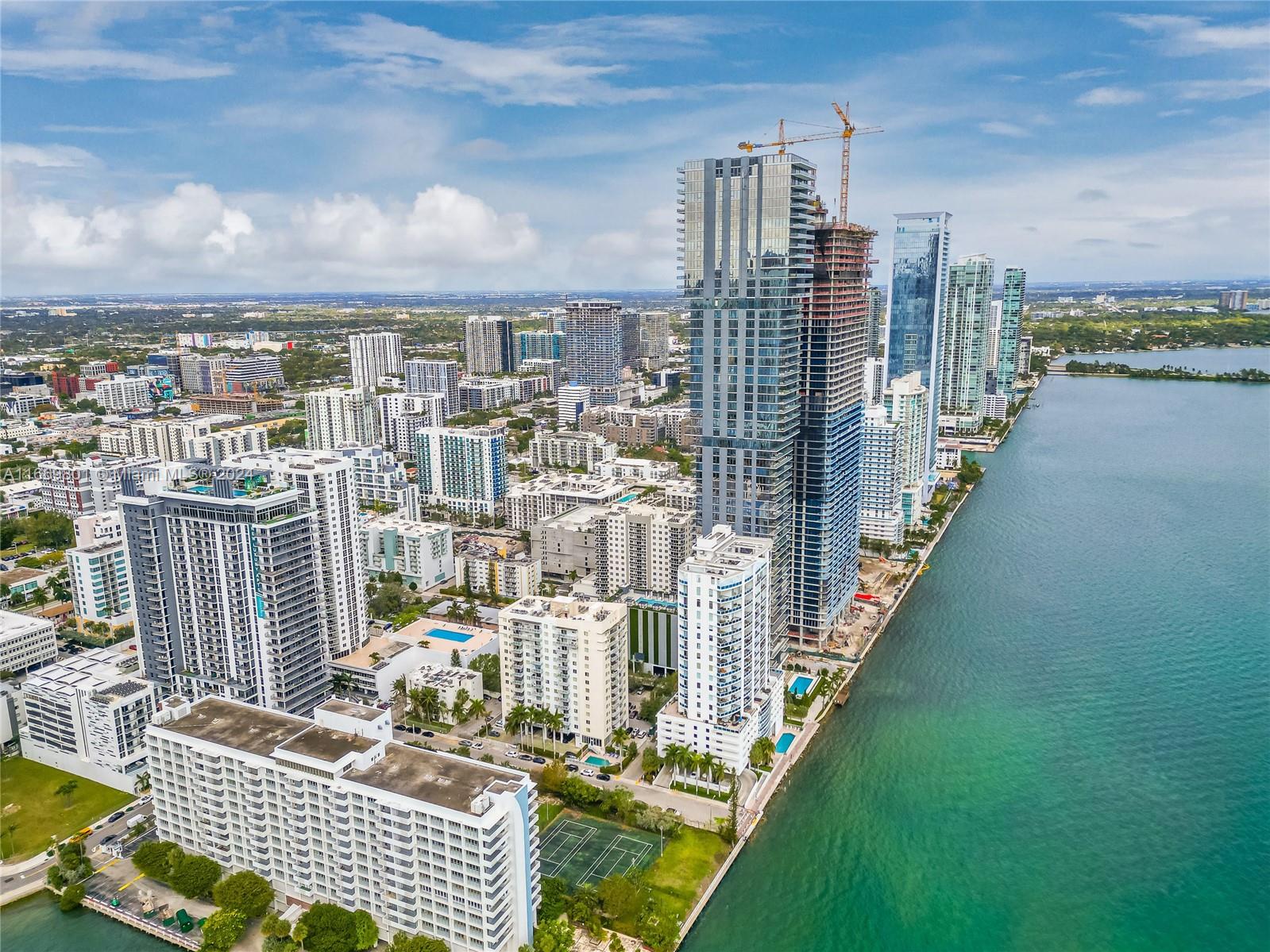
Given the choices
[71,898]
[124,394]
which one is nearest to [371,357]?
[124,394]

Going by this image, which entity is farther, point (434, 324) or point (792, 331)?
point (434, 324)

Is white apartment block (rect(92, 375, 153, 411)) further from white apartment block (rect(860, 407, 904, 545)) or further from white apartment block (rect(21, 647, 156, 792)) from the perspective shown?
white apartment block (rect(860, 407, 904, 545))

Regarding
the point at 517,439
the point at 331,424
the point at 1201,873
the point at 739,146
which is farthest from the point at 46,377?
the point at 1201,873

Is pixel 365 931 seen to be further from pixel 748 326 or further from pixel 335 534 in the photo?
pixel 748 326

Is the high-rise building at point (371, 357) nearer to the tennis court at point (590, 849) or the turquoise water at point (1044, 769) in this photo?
the turquoise water at point (1044, 769)

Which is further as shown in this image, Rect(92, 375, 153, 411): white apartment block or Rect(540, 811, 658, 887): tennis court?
Rect(92, 375, 153, 411): white apartment block

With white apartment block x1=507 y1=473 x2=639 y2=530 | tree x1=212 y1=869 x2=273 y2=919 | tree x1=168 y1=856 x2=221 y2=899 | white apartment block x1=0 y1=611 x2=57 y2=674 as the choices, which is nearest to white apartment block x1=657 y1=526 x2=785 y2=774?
tree x1=212 y1=869 x2=273 y2=919

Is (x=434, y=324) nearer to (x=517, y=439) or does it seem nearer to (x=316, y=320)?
(x=316, y=320)
